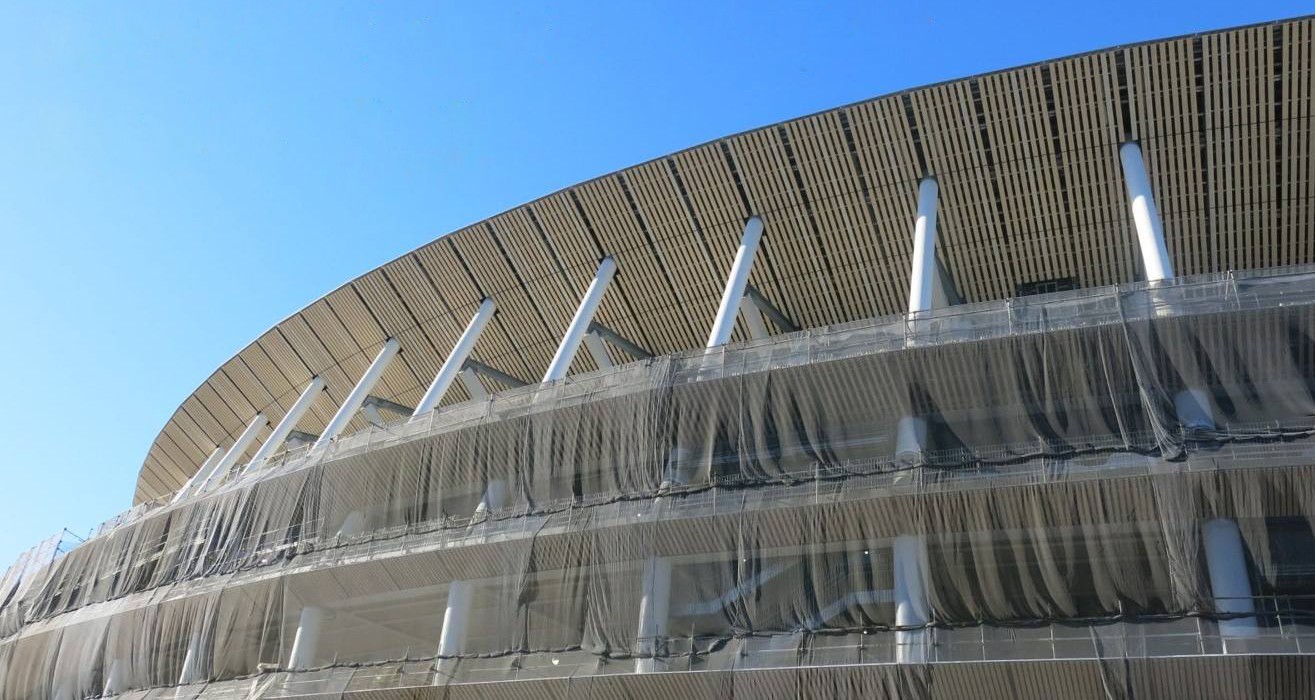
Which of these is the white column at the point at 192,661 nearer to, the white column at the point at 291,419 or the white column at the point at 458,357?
the white column at the point at 458,357

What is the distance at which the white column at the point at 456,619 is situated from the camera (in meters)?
17.0

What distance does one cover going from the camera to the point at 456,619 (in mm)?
17312

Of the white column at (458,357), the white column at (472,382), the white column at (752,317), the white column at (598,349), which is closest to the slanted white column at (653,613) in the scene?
the white column at (752,317)

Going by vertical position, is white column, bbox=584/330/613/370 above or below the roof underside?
below

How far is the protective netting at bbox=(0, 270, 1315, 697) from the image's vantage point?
42.7 ft

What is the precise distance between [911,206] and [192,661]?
17.1 metres

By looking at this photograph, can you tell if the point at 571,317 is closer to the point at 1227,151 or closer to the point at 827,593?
the point at 827,593

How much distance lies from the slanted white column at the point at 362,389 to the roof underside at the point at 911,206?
65cm

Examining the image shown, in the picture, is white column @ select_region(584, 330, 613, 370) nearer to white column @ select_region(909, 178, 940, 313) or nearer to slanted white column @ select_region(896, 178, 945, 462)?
slanted white column @ select_region(896, 178, 945, 462)

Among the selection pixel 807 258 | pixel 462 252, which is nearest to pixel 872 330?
pixel 807 258

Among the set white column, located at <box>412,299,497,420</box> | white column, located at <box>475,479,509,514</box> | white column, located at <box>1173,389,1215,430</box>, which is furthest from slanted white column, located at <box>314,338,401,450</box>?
white column, located at <box>1173,389,1215,430</box>

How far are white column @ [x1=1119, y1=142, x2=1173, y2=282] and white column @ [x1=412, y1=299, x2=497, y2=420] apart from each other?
567 inches

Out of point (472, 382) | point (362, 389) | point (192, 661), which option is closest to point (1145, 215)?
point (472, 382)

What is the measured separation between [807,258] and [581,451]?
24.2 ft
